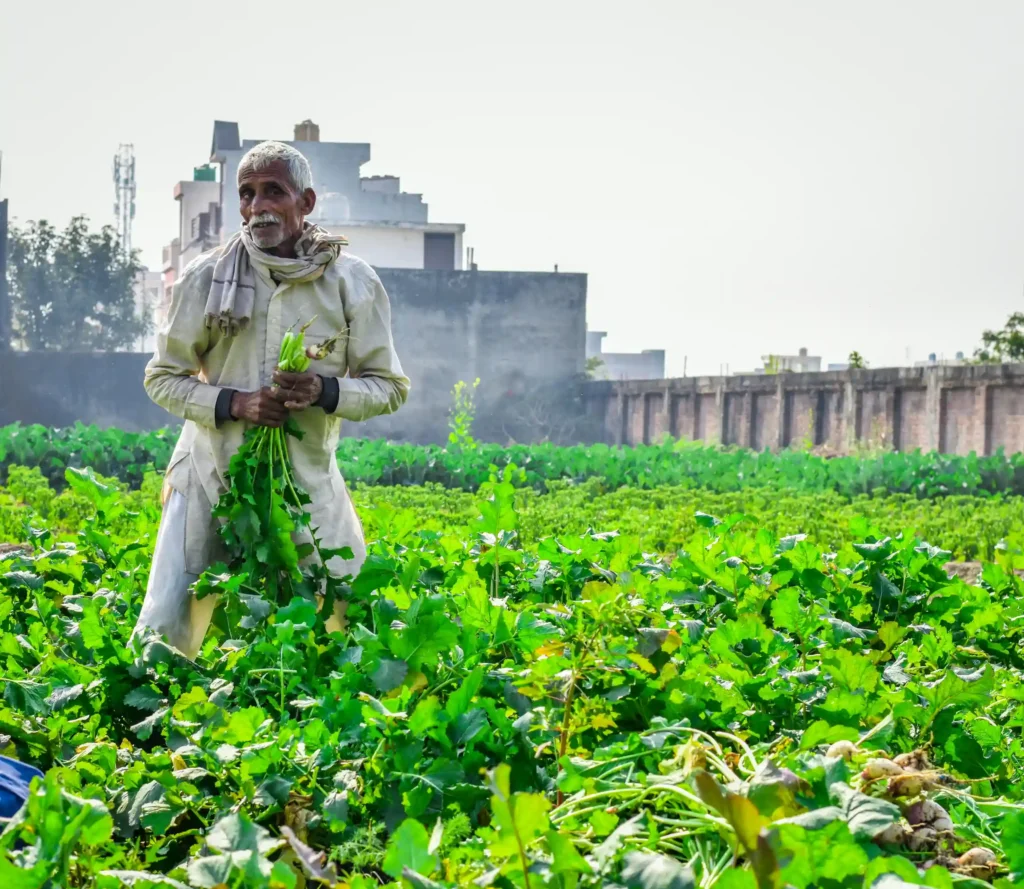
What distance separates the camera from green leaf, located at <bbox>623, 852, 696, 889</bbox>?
198 cm

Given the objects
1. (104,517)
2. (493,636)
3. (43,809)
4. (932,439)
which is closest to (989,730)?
(493,636)

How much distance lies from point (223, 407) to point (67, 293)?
163ft

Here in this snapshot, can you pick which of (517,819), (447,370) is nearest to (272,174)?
(517,819)

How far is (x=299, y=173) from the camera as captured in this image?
441 cm

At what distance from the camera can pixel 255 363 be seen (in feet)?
14.7

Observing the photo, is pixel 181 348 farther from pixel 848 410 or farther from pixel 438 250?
pixel 438 250

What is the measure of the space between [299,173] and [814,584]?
2.09 m

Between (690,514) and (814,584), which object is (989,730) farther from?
(690,514)

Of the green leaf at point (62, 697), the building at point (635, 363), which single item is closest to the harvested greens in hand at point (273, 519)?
the green leaf at point (62, 697)

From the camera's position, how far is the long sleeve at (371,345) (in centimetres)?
450

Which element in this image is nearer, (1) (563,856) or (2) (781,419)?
(1) (563,856)

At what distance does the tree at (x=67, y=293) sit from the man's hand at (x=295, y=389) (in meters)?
49.2

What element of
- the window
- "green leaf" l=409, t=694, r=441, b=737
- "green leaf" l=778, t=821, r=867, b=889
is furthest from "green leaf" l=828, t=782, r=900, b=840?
the window

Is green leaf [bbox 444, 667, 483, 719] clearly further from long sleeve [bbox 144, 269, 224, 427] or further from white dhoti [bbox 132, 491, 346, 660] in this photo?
long sleeve [bbox 144, 269, 224, 427]
